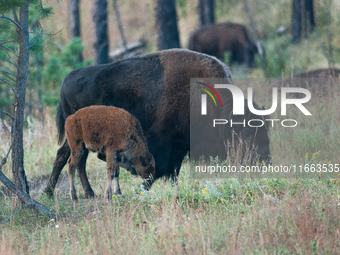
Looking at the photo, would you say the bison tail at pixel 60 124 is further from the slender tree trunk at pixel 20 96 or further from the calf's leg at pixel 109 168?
the calf's leg at pixel 109 168

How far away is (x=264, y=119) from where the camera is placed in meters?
5.75

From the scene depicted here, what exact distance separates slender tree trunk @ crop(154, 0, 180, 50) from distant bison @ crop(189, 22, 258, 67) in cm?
677

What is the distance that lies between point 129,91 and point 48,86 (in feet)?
31.2

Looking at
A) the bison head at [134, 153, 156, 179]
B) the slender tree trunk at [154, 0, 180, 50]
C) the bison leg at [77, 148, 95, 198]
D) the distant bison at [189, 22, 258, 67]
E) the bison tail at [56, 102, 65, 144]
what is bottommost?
the bison leg at [77, 148, 95, 198]

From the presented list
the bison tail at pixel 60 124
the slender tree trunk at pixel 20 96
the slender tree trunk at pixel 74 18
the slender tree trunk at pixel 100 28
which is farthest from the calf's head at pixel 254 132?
the slender tree trunk at pixel 74 18

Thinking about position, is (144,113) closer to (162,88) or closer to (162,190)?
(162,88)

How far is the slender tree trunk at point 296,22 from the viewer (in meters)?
17.9

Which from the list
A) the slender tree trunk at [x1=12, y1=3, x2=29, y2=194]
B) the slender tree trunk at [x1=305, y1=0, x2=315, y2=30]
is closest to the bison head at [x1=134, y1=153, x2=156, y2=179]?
the slender tree trunk at [x1=12, y1=3, x2=29, y2=194]

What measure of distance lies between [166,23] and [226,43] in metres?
7.20

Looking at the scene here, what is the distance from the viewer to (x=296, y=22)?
18.5 meters

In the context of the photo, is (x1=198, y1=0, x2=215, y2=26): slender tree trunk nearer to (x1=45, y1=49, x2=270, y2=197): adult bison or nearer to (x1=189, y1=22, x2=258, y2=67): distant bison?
(x1=189, y1=22, x2=258, y2=67): distant bison

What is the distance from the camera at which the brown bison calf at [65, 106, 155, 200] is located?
480 centimetres

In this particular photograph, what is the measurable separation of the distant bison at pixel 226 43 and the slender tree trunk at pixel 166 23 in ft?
22.2

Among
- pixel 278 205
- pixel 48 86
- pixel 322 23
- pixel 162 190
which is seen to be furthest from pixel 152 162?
pixel 322 23
